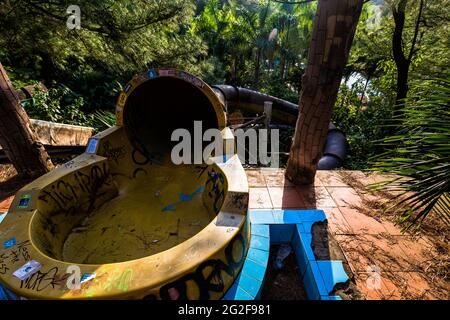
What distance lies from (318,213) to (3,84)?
4.95 metres

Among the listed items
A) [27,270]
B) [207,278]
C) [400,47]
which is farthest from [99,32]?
[400,47]

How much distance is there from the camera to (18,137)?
3.78 meters

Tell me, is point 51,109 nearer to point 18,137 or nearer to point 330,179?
point 18,137

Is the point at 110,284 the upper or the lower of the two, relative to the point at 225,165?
lower

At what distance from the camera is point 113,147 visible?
3549mm

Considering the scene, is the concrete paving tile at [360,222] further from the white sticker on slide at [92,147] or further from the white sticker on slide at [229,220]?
the white sticker on slide at [92,147]

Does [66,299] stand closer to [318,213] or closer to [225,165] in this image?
[225,165]

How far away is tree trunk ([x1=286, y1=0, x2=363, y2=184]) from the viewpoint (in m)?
3.28

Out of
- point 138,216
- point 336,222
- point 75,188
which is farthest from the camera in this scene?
point 336,222

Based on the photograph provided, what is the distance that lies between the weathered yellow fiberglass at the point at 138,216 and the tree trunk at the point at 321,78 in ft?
5.02

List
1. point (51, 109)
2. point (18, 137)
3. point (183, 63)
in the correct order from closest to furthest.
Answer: point (18, 137) → point (51, 109) → point (183, 63)

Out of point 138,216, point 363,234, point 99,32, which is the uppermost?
point 99,32

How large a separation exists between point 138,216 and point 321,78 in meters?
3.34
